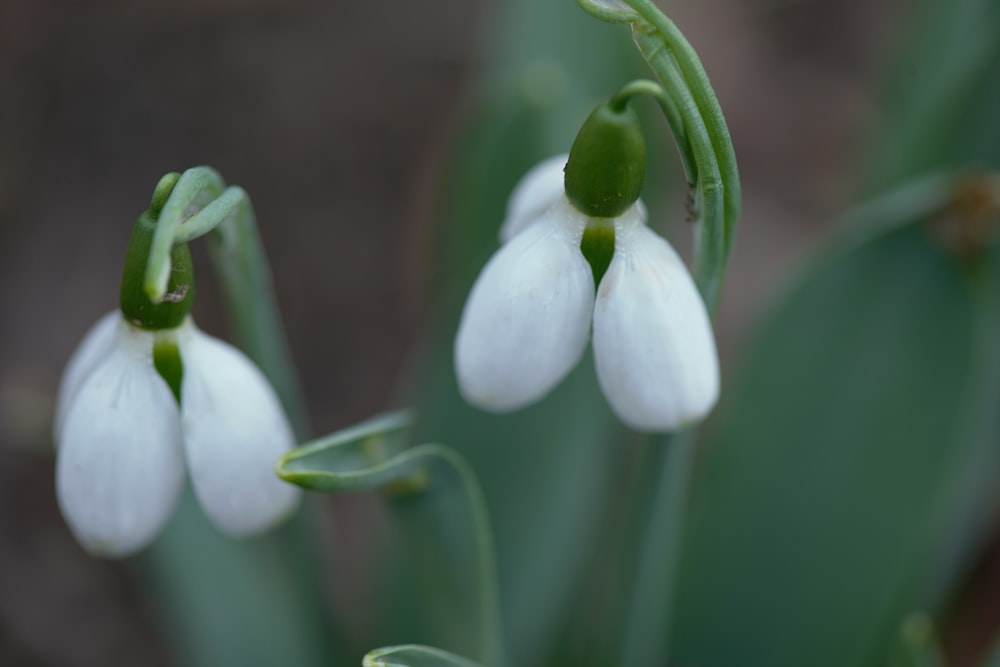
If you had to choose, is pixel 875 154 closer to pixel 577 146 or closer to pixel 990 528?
pixel 990 528

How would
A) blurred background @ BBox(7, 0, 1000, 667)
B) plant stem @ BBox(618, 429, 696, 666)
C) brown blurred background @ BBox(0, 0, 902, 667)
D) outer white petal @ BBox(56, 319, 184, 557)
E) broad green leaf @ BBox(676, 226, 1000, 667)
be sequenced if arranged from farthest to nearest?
brown blurred background @ BBox(0, 0, 902, 667) < blurred background @ BBox(7, 0, 1000, 667) < broad green leaf @ BBox(676, 226, 1000, 667) < plant stem @ BBox(618, 429, 696, 666) < outer white petal @ BBox(56, 319, 184, 557)

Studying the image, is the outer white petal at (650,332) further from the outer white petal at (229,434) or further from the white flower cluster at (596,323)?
the outer white petal at (229,434)

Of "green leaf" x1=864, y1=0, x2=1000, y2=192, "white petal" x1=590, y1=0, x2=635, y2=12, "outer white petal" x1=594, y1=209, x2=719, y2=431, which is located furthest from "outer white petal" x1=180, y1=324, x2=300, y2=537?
"green leaf" x1=864, y1=0, x2=1000, y2=192

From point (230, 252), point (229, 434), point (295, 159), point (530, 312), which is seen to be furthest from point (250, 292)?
point (295, 159)

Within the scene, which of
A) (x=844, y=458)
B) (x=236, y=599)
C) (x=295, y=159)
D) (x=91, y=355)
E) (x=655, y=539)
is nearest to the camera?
(x=91, y=355)

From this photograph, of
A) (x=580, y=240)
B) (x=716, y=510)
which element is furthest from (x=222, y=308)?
(x=580, y=240)

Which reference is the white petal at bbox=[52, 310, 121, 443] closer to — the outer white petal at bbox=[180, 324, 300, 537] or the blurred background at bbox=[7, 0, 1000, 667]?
the outer white petal at bbox=[180, 324, 300, 537]

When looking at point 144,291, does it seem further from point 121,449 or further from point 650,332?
point 650,332
